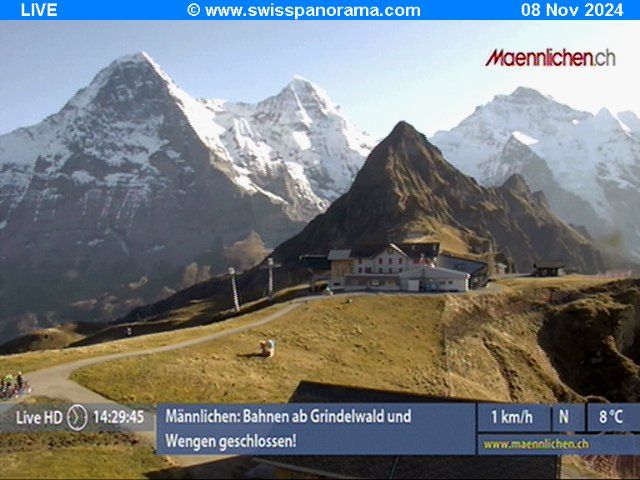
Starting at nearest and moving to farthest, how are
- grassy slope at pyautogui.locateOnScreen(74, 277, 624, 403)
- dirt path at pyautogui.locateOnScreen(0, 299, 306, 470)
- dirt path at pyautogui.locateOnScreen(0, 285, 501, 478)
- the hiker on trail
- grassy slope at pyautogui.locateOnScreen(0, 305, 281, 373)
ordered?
dirt path at pyautogui.locateOnScreen(0, 285, 501, 478), dirt path at pyautogui.locateOnScreen(0, 299, 306, 470), grassy slope at pyautogui.locateOnScreen(74, 277, 624, 403), grassy slope at pyautogui.locateOnScreen(0, 305, 281, 373), the hiker on trail

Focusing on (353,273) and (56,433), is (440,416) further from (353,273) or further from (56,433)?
(353,273)

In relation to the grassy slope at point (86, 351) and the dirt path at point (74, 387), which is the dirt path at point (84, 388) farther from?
the grassy slope at point (86, 351)

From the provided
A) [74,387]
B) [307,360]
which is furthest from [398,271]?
[74,387]

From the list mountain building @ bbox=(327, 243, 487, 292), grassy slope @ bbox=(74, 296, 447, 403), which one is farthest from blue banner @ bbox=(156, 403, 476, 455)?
mountain building @ bbox=(327, 243, 487, 292)

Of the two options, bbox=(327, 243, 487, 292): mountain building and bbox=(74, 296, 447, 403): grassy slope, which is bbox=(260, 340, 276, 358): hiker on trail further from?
bbox=(327, 243, 487, 292): mountain building

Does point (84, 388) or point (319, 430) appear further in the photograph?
point (84, 388)

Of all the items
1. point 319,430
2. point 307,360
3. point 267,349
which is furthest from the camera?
point 307,360

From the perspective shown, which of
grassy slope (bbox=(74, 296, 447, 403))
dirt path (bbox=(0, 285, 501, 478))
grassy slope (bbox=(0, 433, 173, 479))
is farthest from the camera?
grassy slope (bbox=(74, 296, 447, 403))

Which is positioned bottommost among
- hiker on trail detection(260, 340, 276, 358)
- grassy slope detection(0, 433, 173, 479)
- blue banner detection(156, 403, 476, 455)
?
grassy slope detection(0, 433, 173, 479)

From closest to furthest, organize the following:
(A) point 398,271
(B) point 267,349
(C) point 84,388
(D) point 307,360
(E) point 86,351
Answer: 1. (C) point 84,388
2. (E) point 86,351
3. (B) point 267,349
4. (D) point 307,360
5. (A) point 398,271

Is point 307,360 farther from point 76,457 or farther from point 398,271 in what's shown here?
point 398,271

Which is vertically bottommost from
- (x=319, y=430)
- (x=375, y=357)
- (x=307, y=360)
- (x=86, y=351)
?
(x=375, y=357)

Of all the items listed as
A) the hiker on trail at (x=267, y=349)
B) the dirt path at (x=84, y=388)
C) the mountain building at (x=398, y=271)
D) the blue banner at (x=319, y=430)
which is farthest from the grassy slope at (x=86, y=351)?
the mountain building at (x=398, y=271)

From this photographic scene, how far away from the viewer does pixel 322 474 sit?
29.6 meters
